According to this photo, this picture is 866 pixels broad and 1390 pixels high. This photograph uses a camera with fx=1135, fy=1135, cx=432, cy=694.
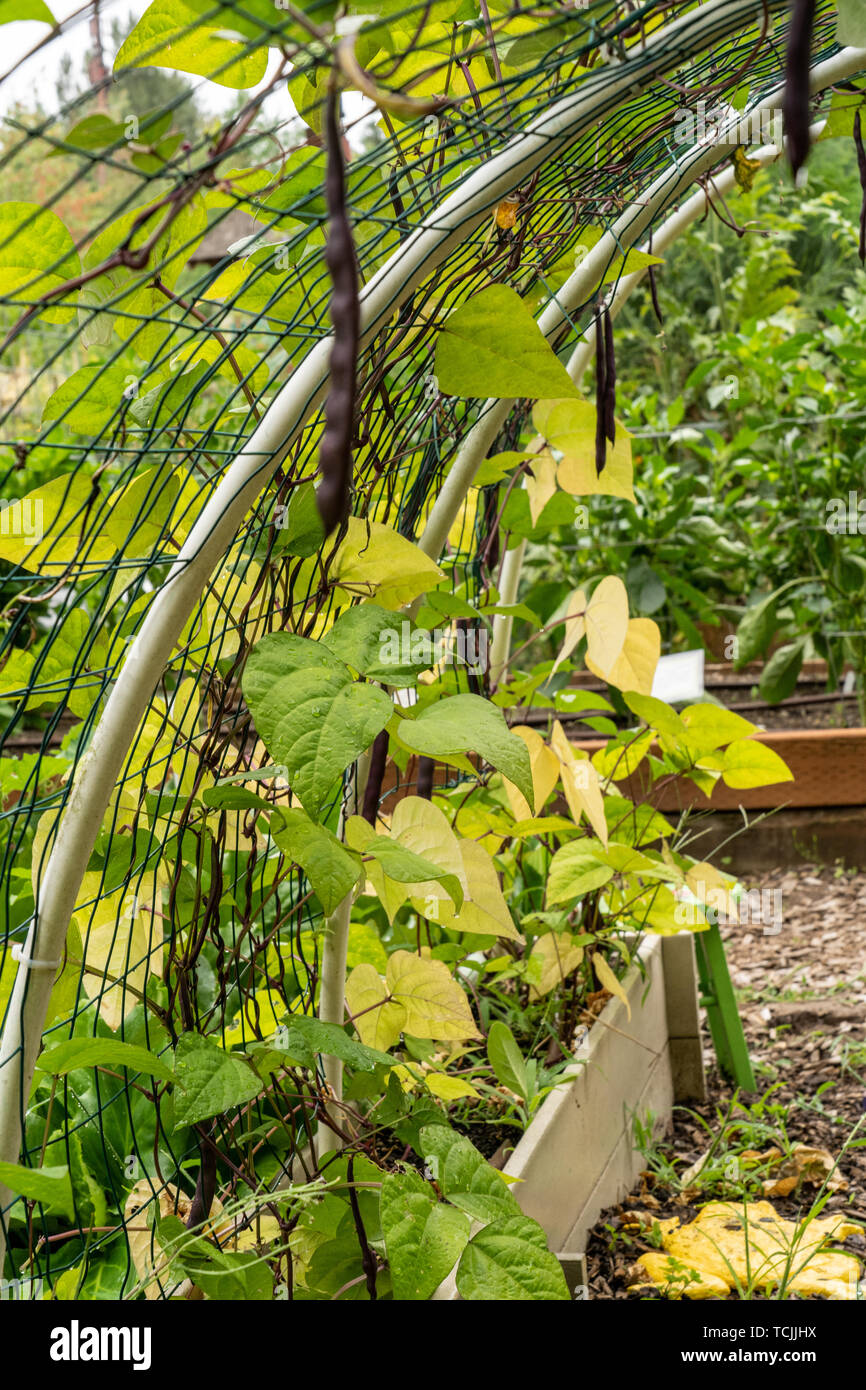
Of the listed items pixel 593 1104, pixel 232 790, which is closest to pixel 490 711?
pixel 232 790

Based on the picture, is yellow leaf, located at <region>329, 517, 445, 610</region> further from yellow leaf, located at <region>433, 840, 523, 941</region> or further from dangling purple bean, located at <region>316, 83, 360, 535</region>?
dangling purple bean, located at <region>316, 83, 360, 535</region>

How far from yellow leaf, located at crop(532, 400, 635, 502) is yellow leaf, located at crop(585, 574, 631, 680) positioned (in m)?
0.10

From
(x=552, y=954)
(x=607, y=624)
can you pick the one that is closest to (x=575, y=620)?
(x=607, y=624)

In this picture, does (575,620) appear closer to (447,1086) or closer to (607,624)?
(607,624)

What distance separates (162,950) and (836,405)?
3.15m

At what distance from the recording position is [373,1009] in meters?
1.04

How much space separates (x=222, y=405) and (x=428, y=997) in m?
0.55

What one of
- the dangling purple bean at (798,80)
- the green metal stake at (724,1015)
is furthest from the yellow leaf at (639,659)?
the dangling purple bean at (798,80)

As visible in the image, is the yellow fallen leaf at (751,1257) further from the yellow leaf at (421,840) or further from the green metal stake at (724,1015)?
the yellow leaf at (421,840)

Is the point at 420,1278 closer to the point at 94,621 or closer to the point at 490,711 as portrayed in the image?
the point at 490,711

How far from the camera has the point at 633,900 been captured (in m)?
1.58

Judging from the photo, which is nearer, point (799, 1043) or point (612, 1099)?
point (612, 1099)

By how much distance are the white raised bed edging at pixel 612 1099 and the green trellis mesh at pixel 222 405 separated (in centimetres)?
31

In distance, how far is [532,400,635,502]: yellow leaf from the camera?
3.94 ft
